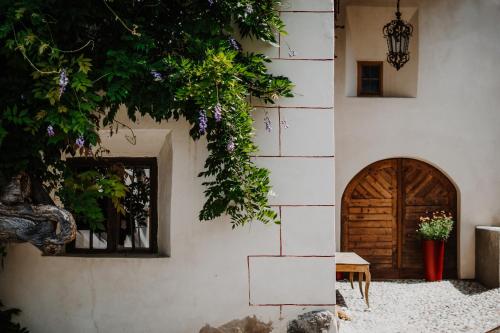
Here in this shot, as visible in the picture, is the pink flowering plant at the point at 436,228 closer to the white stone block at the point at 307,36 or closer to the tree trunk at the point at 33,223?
the white stone block at the point at 307,36

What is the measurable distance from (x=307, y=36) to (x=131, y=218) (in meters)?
2.28

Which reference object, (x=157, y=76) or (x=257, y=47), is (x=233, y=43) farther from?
(x=157, y=76)

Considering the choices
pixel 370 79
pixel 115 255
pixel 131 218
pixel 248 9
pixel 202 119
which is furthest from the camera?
pixel 370 79

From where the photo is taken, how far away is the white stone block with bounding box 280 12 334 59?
504 centimetres

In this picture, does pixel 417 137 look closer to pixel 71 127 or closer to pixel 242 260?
pixel 242 260

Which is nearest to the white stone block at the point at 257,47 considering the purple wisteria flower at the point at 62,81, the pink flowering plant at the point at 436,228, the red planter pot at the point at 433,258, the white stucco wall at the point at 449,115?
the purple wisteria flower at the point at 62,81

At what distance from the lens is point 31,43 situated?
3893mm

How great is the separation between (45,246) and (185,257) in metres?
1.44

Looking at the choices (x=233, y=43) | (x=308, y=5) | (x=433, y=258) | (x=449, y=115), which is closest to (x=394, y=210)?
(x=433, y=258)

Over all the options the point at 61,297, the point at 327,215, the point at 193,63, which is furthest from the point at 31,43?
the point at 327,215

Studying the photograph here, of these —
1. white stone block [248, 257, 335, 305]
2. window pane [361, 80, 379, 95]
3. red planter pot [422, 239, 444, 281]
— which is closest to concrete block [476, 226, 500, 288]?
red planter pot [422, 239, 444, 281]

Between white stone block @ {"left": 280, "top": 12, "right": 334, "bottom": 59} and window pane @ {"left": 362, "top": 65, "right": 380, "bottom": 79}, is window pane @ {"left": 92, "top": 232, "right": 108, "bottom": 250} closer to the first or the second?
white stone block @ {"left": 280, "top": 12, "right": 334, "bottom": 59}

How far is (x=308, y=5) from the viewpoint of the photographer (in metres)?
5.06

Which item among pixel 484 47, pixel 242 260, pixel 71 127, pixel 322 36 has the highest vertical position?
pixel 484 47
